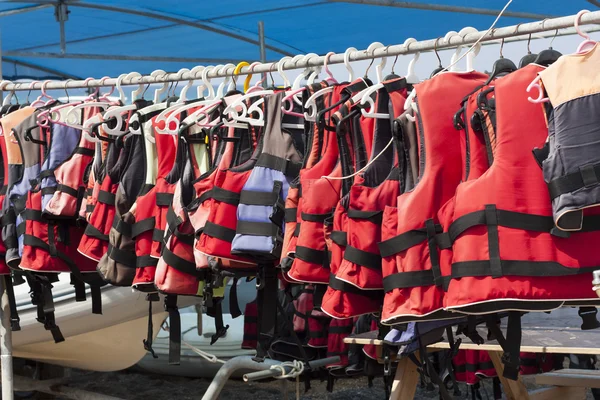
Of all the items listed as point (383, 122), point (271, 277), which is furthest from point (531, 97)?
point (271, 277)

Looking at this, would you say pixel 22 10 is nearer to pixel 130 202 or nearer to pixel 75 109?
pixel 75 109

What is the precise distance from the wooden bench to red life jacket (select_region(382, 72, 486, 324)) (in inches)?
47.2

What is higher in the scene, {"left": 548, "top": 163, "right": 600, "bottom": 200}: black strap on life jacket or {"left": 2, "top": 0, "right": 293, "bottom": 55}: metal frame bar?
{"left": 2, "top": 0, "right": 293, "bottom": 55}: metal frame bar

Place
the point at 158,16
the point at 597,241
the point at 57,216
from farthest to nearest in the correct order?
the point at 158,16, the point at 57,216, the point at 597,241

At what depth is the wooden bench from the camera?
3.76m

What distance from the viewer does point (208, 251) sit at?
314 cm

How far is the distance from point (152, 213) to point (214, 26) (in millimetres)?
4066

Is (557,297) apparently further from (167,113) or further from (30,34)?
(30,34)

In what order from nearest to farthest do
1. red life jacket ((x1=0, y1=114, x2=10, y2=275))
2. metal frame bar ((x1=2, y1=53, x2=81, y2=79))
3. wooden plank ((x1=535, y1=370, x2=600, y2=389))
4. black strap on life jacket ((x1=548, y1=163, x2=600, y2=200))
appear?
black strap on life jacket ((x1=548, y1=163, x2=600, y2=200)) < red life jacket ((x1=0, y1=114, x2=10, y2=275)) < wooden plank ((x1=535, y1=370, x2=600, y2=389)) < metal frame bar ((x1=2, y1=53, x2=81, y2=79))

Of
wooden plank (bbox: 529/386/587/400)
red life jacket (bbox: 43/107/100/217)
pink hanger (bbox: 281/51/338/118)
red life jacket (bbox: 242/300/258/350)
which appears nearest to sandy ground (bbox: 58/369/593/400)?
red life jacket (bbox: 242/300/258/350)

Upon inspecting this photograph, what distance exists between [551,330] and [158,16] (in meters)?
4.12

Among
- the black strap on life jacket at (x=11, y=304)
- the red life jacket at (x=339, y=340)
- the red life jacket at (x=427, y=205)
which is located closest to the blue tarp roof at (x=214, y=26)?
the red life jacket at (x=339, y=340)

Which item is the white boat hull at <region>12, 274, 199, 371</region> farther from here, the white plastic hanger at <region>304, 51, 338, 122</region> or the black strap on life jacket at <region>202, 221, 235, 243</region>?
the white plastic hanger at <region>304, 51, 338, 122</region>

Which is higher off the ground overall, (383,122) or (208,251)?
(383,122)
